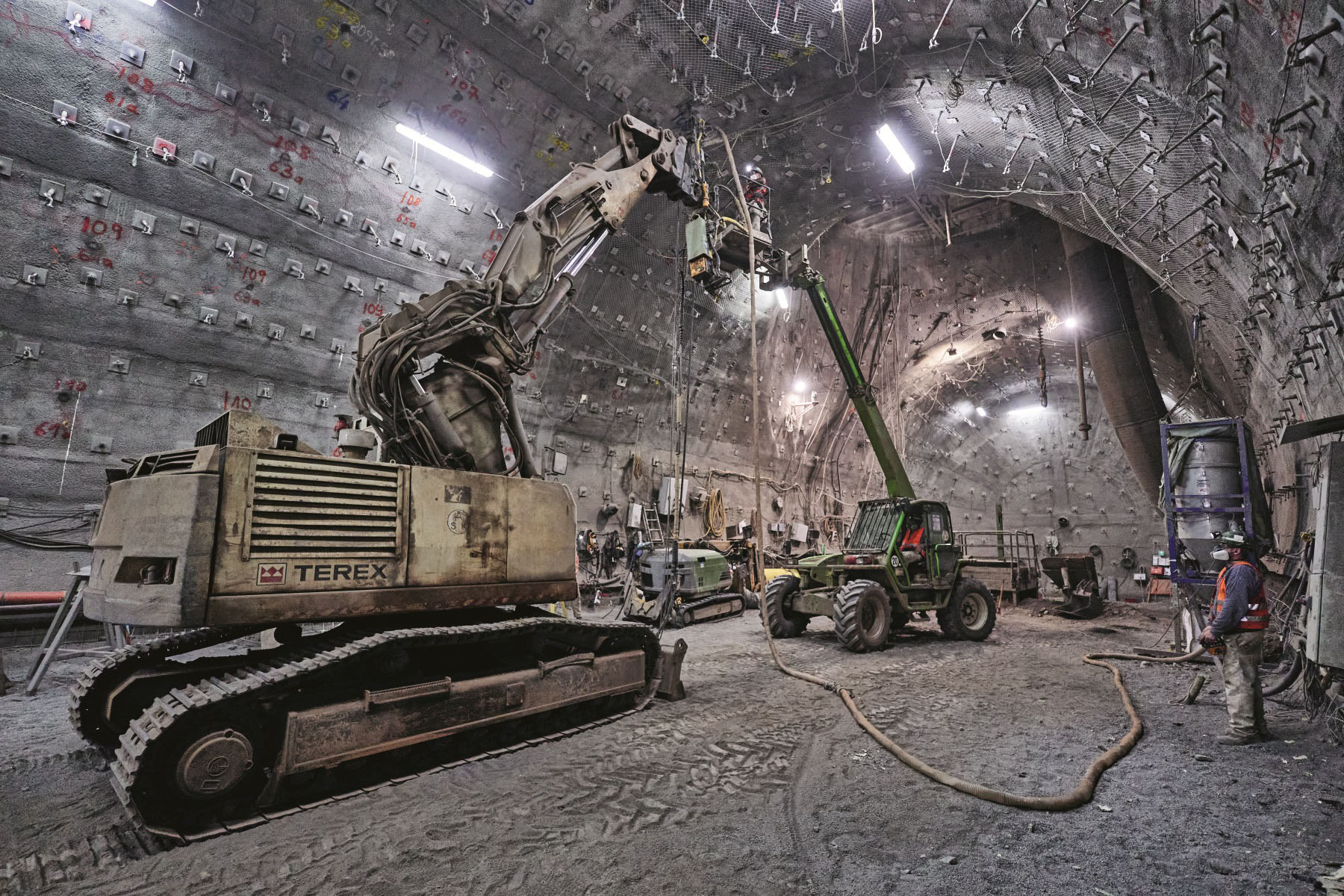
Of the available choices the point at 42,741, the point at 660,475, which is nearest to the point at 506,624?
the point at 42,741

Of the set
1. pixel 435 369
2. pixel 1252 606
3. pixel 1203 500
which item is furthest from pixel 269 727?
pixel 1203 500

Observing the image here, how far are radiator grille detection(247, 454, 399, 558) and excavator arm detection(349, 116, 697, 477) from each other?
72 cm

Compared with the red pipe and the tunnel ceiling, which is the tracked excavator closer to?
the red pipe

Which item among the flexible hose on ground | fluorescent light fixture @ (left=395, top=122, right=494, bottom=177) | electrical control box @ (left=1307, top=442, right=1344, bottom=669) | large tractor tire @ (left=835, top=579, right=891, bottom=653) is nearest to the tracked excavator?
the flexible hose on ground

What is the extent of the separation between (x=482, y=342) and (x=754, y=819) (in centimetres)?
402

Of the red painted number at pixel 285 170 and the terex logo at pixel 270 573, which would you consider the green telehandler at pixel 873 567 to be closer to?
the red painted number at pixel 285 170

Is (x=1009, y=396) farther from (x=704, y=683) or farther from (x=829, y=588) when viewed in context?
(x=704, y=683)

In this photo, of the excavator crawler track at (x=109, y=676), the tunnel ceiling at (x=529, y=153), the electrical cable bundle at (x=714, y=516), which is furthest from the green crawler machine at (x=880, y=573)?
the excavator crawler track at (x=109, y=676)

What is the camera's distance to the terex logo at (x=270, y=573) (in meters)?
3.42

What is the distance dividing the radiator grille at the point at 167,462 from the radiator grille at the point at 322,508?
41cm

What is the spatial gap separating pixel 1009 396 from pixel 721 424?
55.1 feet

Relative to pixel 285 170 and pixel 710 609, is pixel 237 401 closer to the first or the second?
pixel 285 170

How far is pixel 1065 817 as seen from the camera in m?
3.30

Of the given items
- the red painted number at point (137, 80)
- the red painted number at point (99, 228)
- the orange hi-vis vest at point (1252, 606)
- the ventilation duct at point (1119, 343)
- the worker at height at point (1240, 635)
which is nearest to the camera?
the worker at height at point (1240, 635)
